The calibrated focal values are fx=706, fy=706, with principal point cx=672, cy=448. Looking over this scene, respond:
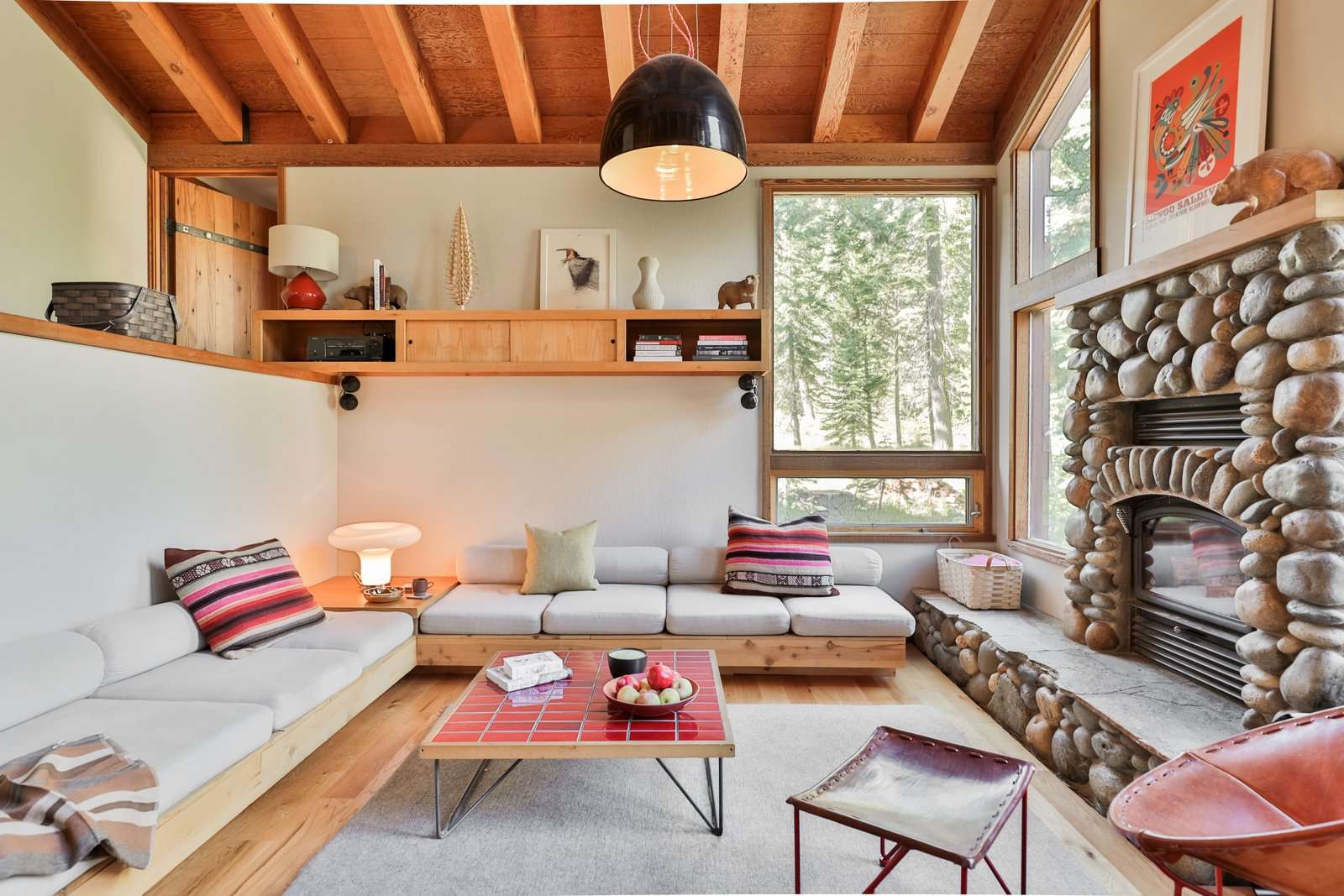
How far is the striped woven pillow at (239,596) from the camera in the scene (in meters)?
2.77

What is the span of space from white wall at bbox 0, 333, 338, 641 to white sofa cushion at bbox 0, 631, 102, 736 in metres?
0.15

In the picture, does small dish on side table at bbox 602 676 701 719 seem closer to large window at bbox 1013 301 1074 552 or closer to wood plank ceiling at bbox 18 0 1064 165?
large window at bbox 1013 301 1074 552

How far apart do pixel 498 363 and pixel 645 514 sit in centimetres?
127

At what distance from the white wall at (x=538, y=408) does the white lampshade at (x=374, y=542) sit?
0.45 m

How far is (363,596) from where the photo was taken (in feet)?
12.4

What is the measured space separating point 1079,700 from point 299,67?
15.4 feet

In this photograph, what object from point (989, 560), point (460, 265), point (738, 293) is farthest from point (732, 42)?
point (989, 560)

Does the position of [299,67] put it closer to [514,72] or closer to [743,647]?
[514,72]

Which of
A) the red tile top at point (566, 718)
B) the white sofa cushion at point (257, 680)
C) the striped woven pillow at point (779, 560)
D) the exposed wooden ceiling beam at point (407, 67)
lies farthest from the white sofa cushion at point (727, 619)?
the exposed wooden ceiling beam at point (407, 67)

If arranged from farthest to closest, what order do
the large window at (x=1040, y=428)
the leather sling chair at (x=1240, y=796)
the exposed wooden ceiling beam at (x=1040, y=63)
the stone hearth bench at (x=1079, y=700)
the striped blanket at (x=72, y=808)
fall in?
the large window at (x=1040, y=428) < the exposed wooden ceiling beam at (x=1040, y=63) < the stone hearth bench at (x=1079, y=700) < the striped blanket at (x=72, y=808) < the leather sling chair at (x=1240, y=796)

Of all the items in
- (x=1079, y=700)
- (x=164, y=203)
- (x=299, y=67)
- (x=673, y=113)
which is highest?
(x=299, y=67)

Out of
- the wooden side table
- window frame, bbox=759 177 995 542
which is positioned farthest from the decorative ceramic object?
the wooden side table

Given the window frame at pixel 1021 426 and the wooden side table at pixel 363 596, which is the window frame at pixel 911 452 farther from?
the wooden side table at pixel 363 596

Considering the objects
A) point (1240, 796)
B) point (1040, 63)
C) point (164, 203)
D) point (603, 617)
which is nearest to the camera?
point (1240, 796)
